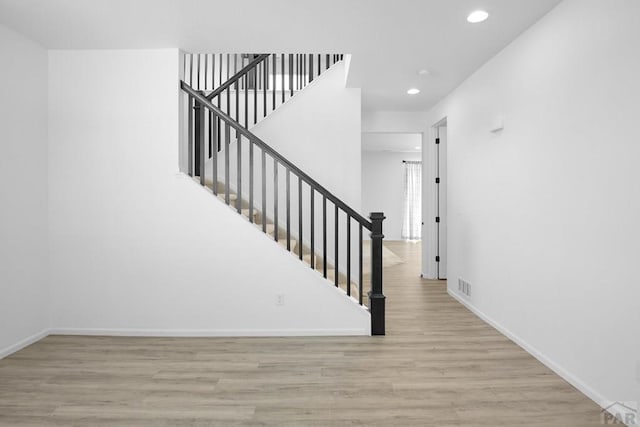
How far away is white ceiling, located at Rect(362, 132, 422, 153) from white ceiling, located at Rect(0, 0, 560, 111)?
4774 mm

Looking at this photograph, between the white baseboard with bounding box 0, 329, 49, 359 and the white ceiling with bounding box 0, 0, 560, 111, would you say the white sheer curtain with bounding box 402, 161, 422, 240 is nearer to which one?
the white ceiling with bounding box 0, 0, 560, 111

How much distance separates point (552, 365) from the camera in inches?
110

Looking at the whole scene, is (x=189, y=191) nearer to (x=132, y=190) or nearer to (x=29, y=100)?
(x=132, y=190)

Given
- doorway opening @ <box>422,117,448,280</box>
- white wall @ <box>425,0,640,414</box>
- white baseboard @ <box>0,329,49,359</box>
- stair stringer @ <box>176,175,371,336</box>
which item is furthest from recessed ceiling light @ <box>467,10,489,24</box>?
white baseboard @ <box>0,329,49,359</box>

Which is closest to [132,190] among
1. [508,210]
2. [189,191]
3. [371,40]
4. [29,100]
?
[189,191]

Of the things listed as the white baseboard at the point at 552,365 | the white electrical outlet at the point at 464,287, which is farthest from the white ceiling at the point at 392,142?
the white baseboard at the point at 552,365

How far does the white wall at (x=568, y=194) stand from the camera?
84.4 inches

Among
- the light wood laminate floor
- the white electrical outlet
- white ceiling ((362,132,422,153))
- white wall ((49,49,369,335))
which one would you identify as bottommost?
the light wood laminate floor

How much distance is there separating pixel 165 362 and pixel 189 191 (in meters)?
1.49

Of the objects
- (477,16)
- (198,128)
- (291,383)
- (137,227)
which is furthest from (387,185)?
(291,383)

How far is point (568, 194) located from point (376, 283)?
5.52 feet

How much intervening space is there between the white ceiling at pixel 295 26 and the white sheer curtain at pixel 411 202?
7.62 meters

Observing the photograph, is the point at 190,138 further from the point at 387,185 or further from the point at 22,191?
the point at 387,185

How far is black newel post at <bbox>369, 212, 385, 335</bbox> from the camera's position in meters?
3.51
